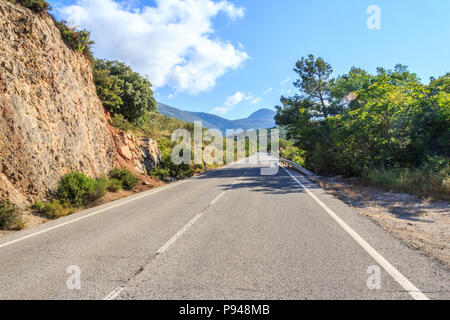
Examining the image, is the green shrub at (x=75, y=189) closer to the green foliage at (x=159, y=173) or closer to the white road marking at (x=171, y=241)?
the white road marking at (x=171, y=241)

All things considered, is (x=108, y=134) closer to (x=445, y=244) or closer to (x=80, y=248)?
(x=80, y=248)

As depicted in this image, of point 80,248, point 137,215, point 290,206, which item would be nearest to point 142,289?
point 80,248

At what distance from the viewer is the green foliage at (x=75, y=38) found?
13.0 metres

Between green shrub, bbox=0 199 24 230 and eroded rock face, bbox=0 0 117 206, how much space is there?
3.57 feet

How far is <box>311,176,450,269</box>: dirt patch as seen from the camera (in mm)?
4461

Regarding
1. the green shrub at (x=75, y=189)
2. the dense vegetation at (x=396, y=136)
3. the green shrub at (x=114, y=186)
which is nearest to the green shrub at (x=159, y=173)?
the green shrub at (x=114, y=186)

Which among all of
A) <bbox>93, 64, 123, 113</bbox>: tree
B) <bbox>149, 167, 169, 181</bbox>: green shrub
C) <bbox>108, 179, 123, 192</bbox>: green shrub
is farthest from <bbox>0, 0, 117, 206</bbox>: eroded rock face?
<bbox>149, 167, 169, 181</bbox>: green shrub

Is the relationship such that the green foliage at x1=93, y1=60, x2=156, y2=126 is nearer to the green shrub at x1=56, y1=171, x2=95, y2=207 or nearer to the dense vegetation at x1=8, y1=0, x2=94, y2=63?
the dense vegetation at x1=8, y1=0, x2=94, y2=63

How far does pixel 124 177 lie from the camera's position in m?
12.9

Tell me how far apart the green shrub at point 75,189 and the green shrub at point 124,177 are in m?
2.68

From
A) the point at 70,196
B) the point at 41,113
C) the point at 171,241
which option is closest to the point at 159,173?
the point at 70,196

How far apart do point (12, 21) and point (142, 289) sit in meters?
11.7

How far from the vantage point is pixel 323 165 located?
1841cm

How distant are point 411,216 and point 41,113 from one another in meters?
12.5
